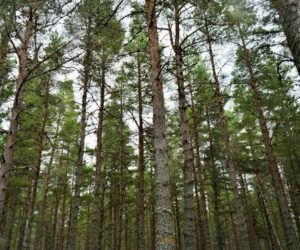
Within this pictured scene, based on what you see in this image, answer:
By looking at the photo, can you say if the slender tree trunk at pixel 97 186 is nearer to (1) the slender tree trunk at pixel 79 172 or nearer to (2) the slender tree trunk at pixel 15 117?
(1) the slender tree trunk at pixel 79 172

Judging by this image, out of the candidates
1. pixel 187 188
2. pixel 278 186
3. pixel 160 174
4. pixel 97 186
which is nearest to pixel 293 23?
pixel 160 174

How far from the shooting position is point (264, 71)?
13695 mm

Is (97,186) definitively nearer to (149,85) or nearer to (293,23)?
(149,85)

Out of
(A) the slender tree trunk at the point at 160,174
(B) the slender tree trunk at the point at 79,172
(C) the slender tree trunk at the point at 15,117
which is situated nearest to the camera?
(A) the slender tree trunk at the point at 160,174

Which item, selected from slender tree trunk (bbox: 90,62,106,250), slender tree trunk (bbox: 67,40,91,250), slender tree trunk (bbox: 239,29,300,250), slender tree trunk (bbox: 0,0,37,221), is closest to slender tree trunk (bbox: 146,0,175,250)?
slender tree trunk (bbox: 0,0,37,221)

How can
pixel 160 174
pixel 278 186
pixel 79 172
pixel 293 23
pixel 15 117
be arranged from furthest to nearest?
pixel 278 186 < pixel 79 172 < pixel 15 117 < pixel 160 174 < pixel 293 23

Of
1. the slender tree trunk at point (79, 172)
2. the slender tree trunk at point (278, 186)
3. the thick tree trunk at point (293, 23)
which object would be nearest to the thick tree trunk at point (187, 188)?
the slender tree trunk at point (79, 172)

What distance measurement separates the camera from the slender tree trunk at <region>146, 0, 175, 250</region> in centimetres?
445

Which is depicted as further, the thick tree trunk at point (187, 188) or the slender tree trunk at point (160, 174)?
the thick tree trunk at point (187, 188)

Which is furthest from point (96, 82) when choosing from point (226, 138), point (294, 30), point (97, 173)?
A: point (294, 30)

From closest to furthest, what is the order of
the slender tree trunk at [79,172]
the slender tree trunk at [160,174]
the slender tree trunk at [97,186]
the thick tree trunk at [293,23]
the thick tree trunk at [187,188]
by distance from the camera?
the thick tree trunk at [293,23] → the slender tree trunk at [160,174] → the thick tree trunk at [187,188] → the slender tree trunk at [79,172] → the slender tree trunk at [97,186]

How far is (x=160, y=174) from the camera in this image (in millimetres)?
4914

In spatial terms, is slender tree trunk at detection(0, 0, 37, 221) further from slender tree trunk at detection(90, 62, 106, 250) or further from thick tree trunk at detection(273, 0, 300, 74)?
thick tree trunk at detection(273, 0, 300, 74)

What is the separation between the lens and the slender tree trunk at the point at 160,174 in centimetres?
445
